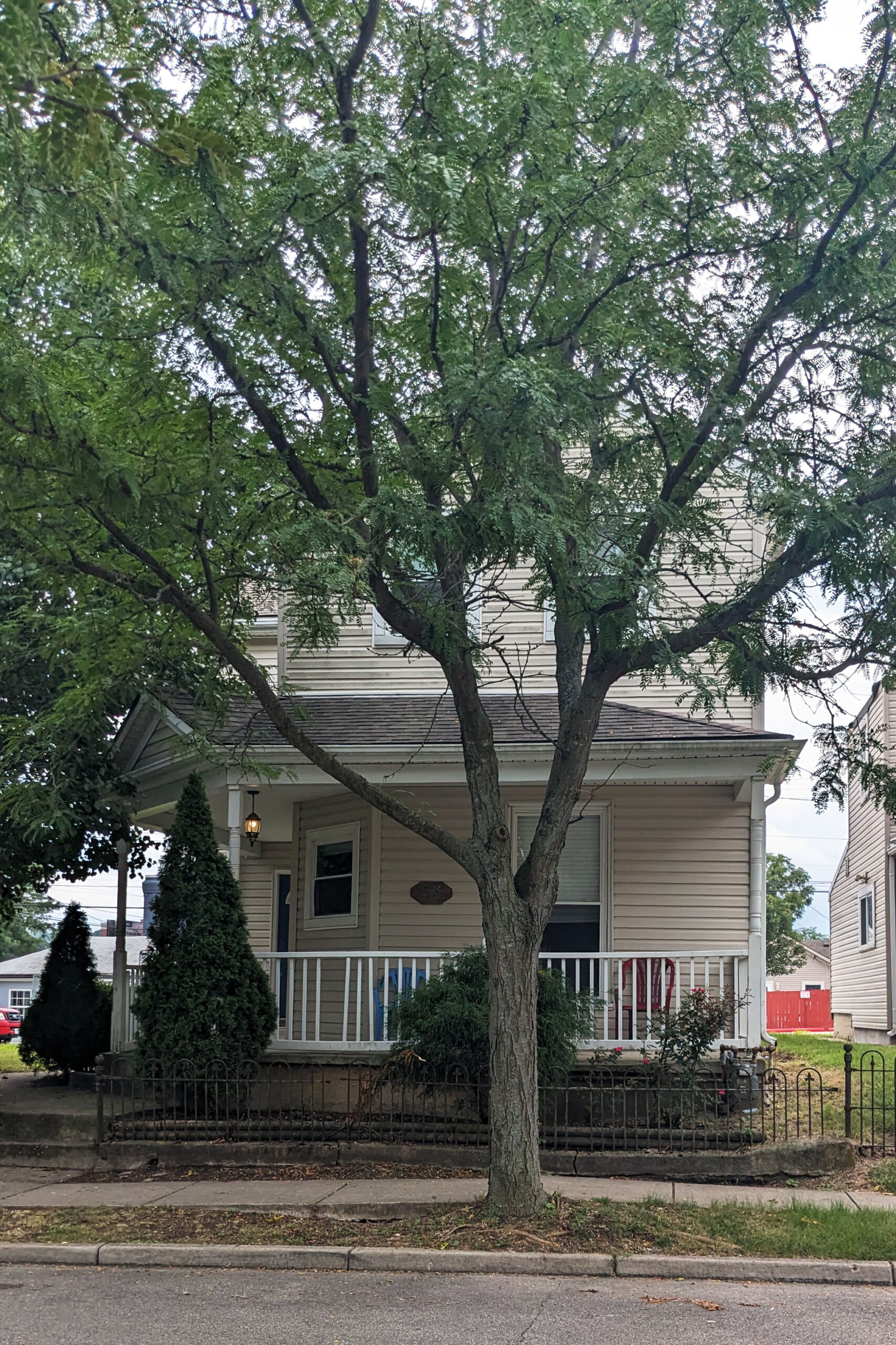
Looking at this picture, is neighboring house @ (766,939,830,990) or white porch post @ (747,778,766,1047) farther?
neighboring house @ (766,939,830,990)

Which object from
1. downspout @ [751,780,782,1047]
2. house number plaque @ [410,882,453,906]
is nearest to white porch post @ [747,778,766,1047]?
downspout @ [751,780,782,1047]

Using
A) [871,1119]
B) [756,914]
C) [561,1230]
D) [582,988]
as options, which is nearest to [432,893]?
[582,988]

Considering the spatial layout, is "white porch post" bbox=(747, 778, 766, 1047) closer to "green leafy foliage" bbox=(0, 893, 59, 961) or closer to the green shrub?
the green shrub

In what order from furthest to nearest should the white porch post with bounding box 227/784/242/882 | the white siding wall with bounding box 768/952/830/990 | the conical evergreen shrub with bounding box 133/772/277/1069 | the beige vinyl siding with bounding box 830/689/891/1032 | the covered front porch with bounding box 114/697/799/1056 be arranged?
the white siding wall with bounding box 768/952/830/990, the beige vinyl siding with bounding box 830/689/891/1032, the white porch post with bounding box 227/784/242/882, the covered front porch with bounding box 114/697/799/1056, the conical evergreen shrub with bounding box 133/772/277/1069

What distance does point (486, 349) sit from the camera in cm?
853

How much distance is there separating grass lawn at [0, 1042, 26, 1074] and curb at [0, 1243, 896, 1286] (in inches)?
411

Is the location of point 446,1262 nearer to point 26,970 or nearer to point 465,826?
point 465,826

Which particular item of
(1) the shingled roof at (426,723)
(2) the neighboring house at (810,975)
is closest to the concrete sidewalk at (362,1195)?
(1) the shingled roof at (426,723)

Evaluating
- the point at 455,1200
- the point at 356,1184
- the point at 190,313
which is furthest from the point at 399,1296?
the point at 190,313

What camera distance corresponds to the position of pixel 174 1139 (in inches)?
430

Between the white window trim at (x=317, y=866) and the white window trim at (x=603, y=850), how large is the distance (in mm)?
1928

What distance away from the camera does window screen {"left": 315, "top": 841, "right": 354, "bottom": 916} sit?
1497 centimetres

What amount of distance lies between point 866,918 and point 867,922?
0.13 meters

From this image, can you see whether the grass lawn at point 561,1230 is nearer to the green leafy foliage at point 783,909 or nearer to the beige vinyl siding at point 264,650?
the beige vinyl siding at point 264,650
